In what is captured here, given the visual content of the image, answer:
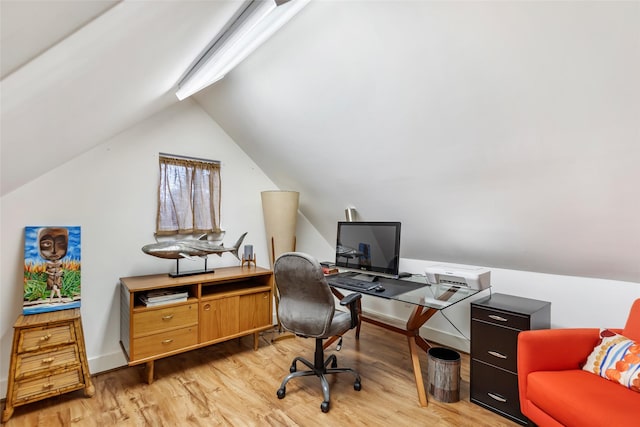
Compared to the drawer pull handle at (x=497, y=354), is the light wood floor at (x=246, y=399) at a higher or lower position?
lower

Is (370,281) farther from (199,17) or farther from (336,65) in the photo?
(199,17)

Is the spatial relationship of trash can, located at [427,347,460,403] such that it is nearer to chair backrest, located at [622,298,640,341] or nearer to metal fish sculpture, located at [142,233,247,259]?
chair backrest, located at [622,298,640,341]

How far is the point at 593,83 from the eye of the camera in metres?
1.37

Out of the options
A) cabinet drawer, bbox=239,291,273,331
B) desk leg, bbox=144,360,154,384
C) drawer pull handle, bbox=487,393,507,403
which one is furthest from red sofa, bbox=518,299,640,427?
desk leg, bbox=144,360,154,384

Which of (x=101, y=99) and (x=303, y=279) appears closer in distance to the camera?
(x=101, y=99)

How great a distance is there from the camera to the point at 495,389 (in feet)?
6.66

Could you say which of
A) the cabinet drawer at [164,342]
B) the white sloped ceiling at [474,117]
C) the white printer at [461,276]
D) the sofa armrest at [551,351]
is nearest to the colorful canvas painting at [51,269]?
the cabinet drawer at [164,342]

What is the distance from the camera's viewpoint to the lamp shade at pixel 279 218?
3.31 m

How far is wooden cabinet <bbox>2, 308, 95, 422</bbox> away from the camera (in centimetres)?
191

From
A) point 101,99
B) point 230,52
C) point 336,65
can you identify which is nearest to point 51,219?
point 101,99

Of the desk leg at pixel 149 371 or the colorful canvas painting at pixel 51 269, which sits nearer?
the colorful canvas painting at pixel 51 269

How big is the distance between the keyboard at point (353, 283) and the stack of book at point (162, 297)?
123cm

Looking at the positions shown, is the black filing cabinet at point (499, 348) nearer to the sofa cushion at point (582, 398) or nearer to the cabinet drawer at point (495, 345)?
the cabinet drawer at point (495, 345)

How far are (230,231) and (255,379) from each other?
1510mm
